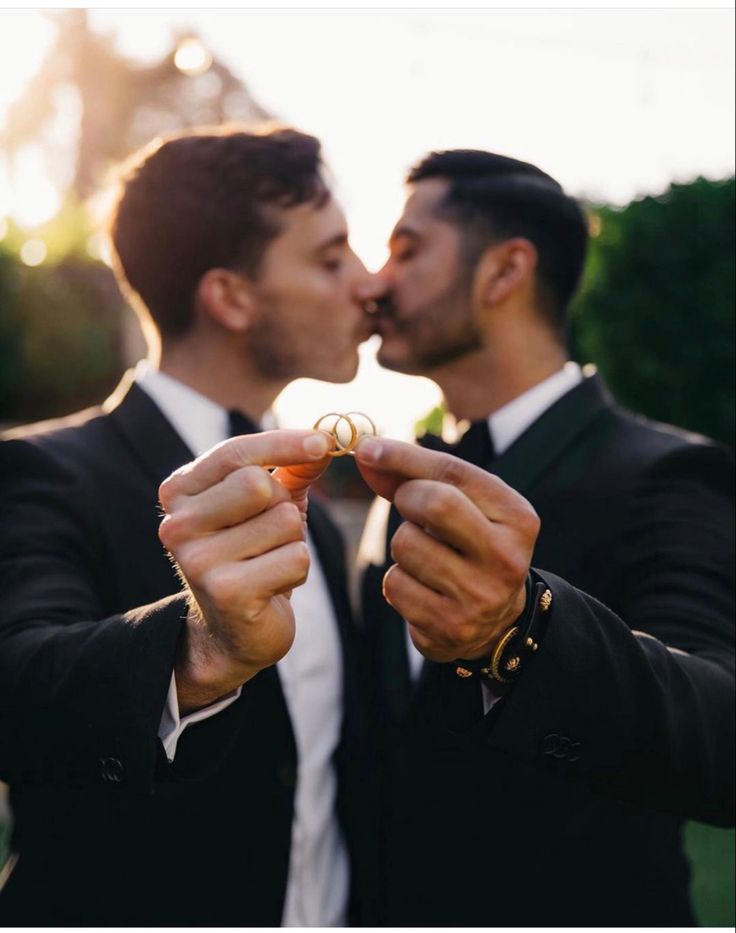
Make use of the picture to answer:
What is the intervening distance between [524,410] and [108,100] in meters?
18.7

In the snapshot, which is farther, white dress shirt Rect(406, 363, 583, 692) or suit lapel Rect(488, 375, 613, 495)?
white dress shirt Rect(406, 363, 583, 692)

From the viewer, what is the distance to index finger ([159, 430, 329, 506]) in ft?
5.69

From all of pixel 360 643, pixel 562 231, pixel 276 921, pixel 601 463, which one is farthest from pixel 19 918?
pixel 562 231

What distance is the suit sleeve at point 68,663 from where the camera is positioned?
2.02 metres

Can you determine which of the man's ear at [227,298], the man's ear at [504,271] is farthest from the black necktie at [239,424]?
the man's ear at [504,271]

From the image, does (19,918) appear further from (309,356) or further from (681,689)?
(309,356)

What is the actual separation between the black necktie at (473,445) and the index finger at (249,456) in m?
1.89

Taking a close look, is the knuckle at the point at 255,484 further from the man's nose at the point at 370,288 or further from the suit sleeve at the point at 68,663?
the man's nose at the point at 370,288

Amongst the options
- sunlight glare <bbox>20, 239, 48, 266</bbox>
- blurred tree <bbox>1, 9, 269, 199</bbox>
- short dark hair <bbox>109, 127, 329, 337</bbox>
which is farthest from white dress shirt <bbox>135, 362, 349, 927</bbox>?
blurred tree <bbox>1, 9, 269, 199</bbox>

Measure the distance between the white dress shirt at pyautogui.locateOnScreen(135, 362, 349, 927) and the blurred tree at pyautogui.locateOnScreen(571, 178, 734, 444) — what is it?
715cm

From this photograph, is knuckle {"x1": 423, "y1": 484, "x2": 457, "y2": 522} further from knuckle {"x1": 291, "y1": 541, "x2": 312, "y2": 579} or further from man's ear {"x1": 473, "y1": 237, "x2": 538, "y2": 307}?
man's ear {"x1": 473, "y1": 237, "x2": 538, "y2": 307}

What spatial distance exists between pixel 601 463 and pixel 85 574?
171 cm

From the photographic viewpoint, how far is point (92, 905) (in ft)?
9.32

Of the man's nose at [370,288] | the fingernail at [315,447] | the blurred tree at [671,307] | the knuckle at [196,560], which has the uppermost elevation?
the fingernail at [315,447]
